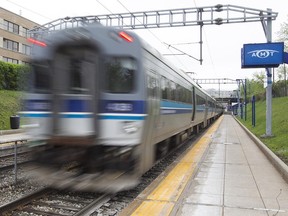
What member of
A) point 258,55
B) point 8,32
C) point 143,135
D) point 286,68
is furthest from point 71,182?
point 286,68

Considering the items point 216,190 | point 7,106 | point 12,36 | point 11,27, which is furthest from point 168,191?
point 11,27

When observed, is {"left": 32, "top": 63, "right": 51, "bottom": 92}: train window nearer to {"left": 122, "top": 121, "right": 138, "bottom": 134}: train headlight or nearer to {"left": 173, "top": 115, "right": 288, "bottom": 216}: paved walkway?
{"left": 122, "top": 121, "right": 138, "bottom": 134}: train headlight

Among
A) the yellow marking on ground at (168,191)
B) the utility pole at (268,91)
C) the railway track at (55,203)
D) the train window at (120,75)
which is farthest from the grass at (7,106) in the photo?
the train window at (120,75)

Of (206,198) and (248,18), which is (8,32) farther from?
(206,198)

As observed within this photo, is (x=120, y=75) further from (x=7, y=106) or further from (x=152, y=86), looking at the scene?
(x=7, y=106)

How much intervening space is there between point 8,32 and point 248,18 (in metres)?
41.3

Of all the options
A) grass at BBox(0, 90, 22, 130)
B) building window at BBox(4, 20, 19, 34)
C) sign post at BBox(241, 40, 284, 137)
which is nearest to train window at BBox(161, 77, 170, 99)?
sign post at BBox(241, 40, 284, 137)

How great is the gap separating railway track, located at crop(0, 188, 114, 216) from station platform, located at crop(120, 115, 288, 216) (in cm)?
68

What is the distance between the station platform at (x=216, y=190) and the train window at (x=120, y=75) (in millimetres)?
1891

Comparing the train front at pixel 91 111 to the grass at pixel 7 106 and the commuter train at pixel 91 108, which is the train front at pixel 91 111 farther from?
the grass at pixel 7 106

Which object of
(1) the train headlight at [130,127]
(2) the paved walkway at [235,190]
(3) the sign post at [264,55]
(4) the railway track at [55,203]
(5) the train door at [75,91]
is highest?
(3) the sign post at [264,55]

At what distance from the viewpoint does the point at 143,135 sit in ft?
20.8

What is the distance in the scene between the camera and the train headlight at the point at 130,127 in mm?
6043

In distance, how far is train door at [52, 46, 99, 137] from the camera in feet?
20.0
